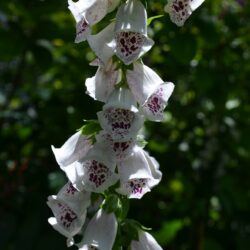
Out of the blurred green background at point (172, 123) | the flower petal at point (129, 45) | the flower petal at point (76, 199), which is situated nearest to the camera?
the flower petal at point (129, 45)

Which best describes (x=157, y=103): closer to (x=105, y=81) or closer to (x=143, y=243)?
(x=105, y=81)

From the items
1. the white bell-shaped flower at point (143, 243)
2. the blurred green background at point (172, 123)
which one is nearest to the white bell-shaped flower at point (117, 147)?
the white bell-shaped flower at point (143, 243)

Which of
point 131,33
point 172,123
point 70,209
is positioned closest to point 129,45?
point 131,33

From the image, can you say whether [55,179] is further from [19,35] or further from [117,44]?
[117,44]

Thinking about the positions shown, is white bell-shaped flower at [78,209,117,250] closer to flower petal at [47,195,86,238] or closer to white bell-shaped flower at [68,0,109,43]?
flower petal at [47,195,86,238]

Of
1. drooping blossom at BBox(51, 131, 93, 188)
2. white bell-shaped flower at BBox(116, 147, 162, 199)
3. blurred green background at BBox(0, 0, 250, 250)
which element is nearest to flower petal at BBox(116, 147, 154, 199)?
white bell-shaped flower at BBox(116, 147, 162, 199)

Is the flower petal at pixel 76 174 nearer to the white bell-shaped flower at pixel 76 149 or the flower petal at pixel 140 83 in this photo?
the white bell-shaped flower at pixel 76 149
